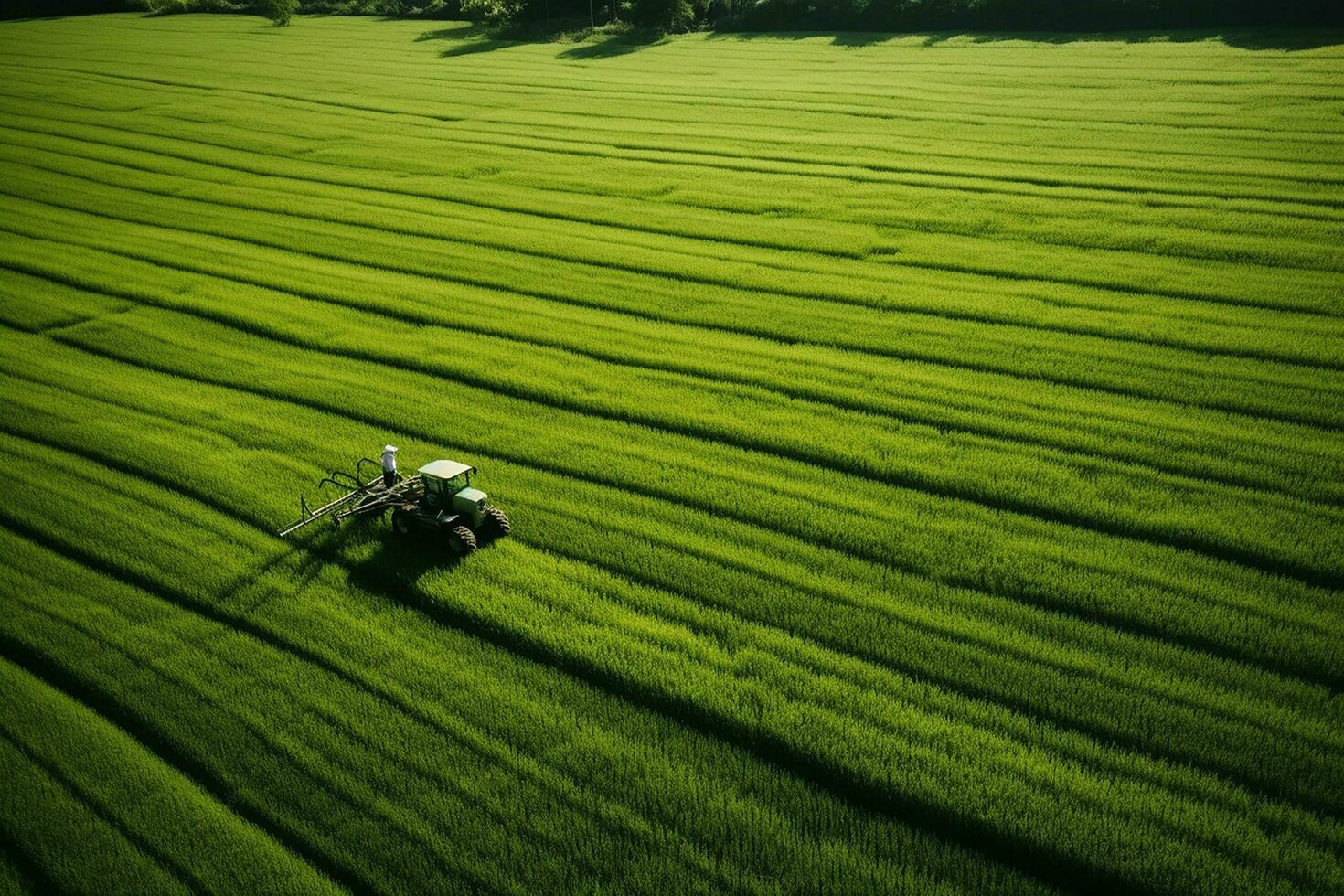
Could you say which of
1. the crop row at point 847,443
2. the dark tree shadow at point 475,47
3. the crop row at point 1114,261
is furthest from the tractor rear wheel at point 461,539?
the dark tree shadow at point 475,47


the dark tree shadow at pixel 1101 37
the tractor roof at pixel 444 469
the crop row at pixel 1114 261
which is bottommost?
the tractor roof at pixel 444 469

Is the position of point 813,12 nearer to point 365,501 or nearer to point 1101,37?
point 1101,37

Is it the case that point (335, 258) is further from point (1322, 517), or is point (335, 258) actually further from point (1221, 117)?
point (1221, 117)

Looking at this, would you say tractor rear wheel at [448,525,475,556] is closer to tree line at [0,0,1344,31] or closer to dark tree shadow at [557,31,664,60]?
dark tree shadow at [557,31,664,60]

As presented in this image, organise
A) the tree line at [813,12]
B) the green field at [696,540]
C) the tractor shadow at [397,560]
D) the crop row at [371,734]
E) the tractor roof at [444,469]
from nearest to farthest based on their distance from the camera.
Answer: the crop row at [371,734] < the green field at [696,540] < the tractor shadow at [397,560] < the tractor roof at [444,469] < the tree line at [813,12]

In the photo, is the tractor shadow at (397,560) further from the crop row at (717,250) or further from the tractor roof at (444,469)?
the crop row at (717,250)

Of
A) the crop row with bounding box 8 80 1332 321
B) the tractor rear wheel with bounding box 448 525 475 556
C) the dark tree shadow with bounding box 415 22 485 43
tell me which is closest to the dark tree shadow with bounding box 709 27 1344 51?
the dark tree shadow with bounding box 415 22 485 43
